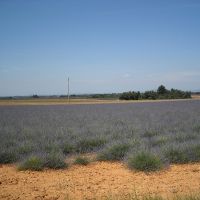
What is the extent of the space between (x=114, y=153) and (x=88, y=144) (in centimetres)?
209

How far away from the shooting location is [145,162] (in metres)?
9.16

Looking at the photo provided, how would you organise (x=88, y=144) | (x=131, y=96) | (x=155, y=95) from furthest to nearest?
(x=155, y=95), (x=131, y=96), (x=88, y=144)

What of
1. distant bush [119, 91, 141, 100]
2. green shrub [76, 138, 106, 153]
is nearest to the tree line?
distant bush [119, 91, 141, 100]

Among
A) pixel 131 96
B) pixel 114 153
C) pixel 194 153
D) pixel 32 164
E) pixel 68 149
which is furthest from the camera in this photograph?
pixel 131 96

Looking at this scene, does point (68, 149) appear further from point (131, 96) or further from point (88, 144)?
point (131, 96)

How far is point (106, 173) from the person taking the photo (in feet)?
29.6

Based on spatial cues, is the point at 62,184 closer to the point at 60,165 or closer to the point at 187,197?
the point at 60,165

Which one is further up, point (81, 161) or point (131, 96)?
point (131, 96)

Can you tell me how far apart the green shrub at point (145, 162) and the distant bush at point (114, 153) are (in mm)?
1349

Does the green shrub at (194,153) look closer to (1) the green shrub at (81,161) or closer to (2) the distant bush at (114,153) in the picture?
(2) the distant bush at (114,153)

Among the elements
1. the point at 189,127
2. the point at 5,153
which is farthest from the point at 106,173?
the point at 189,127

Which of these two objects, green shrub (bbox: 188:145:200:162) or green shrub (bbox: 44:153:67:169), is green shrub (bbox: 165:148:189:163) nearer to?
green shrub (bbox: 188:145:200:162)

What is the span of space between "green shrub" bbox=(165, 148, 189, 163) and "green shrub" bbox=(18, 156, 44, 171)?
3.50m

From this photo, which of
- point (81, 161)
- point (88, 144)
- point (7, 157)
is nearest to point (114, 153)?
point (81, 161)
